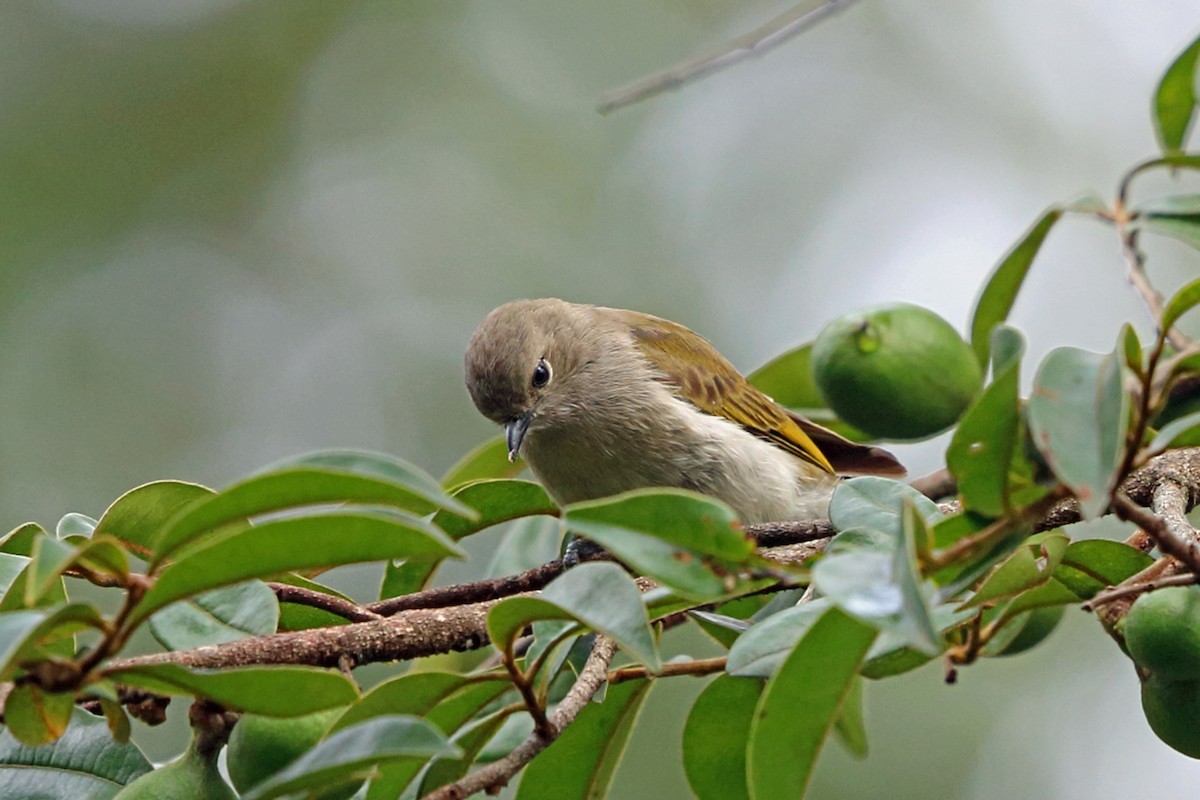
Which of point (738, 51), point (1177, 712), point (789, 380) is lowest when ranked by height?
point (1177, 712)

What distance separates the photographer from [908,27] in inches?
416

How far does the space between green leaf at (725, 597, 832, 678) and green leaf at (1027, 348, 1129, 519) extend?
407mm

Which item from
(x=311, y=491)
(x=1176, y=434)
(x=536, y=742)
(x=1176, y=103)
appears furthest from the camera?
(x=1176, y=103)

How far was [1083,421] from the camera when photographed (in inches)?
55.2

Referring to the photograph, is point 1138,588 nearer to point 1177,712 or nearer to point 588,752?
point 1177,712

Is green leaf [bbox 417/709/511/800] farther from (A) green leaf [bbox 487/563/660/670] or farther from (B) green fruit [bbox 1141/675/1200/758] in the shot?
(B) green fruit [bbox 1141/675/1200/758]

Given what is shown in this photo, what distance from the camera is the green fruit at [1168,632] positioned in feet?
5.57

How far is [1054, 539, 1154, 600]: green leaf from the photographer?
1.93 meters

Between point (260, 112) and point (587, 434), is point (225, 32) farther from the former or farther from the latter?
point (587, 434)

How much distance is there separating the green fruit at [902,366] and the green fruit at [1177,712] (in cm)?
54

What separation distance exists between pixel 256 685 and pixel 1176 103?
1.94m

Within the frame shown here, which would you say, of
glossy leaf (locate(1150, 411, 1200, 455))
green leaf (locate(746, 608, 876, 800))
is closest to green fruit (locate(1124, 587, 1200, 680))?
glossy leaf (locate(1150, 411, 1200, 455))

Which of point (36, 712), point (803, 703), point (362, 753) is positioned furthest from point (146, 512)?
point (803, 703)

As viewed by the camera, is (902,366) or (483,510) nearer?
(902,366)
